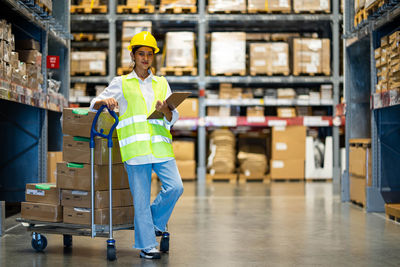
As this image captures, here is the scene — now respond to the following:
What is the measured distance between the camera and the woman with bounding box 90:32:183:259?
4.48 m

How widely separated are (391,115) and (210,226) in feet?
9.93

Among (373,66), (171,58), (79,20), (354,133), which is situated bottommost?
(354,133)

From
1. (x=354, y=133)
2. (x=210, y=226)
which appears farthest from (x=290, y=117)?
(x=210, y=226)

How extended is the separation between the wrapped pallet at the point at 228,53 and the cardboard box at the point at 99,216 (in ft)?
27.3

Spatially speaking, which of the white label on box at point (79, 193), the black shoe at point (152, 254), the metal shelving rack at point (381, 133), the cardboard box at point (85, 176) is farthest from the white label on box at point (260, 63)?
the black shoe at point (152, 254)

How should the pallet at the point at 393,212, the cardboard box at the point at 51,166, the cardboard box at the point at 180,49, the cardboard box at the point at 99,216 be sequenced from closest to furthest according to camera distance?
the cardboard box at the point at 99,216, the pallet at the point at 393,212, the cardboard box at the point at 51,166, the cardboard box at the point at 180,49

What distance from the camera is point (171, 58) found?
12.8 m

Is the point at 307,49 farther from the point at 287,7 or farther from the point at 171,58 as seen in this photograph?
the point at 171,58

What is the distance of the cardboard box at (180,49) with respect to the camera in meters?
12.7

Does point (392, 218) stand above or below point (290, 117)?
below

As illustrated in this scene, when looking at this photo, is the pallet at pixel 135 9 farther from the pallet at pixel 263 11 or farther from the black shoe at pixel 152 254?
the black shoe at pixel 152 254

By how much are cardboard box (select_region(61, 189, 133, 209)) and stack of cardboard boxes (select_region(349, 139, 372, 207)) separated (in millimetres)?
3934

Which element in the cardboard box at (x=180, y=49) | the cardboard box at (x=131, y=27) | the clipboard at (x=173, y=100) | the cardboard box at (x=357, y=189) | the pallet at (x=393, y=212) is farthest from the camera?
the cardboard box at (x=131, y=27)

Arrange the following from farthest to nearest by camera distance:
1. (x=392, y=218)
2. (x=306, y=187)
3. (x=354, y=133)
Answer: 1. (x=306, y=187)
2. (x=354, y=133)
3. (x=392, y=218)
